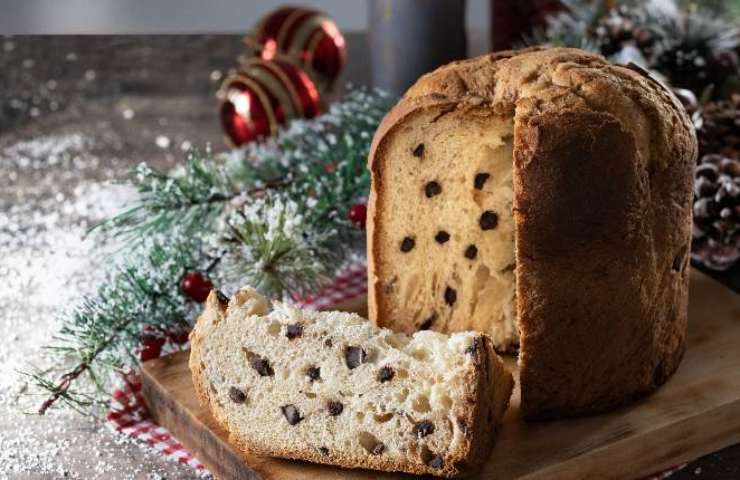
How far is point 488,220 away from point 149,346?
2.67ft

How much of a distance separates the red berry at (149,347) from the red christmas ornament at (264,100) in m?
1.29

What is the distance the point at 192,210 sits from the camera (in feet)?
10.2

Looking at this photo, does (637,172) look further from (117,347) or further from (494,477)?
(117,347)

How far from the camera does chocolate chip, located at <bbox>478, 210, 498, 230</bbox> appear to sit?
2.48 meters

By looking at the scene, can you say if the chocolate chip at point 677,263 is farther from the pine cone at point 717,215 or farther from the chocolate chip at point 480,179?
the pine cone at point 717,215

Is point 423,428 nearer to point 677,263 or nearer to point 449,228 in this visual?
point 449,228

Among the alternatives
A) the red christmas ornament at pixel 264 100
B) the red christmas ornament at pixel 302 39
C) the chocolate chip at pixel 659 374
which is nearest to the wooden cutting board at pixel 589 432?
the chocolate chip at pixel 659 374

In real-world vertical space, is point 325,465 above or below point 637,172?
below

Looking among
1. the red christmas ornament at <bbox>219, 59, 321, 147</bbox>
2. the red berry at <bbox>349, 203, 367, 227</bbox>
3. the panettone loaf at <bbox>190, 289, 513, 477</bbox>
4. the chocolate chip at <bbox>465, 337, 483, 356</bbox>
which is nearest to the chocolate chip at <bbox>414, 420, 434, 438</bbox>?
the panettone loaf at <bbox>190, 289, 513, 477</bbox>

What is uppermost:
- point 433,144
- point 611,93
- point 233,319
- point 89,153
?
point 611,93

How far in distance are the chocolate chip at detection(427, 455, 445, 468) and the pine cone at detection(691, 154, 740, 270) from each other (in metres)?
1.28

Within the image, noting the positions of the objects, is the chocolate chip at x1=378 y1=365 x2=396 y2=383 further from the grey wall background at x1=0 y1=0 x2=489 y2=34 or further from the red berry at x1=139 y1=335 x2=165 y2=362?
the grey wall background at x1=0 y1=0 x2=489 y2=34

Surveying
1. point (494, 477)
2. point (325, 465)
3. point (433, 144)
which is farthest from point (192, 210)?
point (494, 477)

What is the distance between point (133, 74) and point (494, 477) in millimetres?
2984
